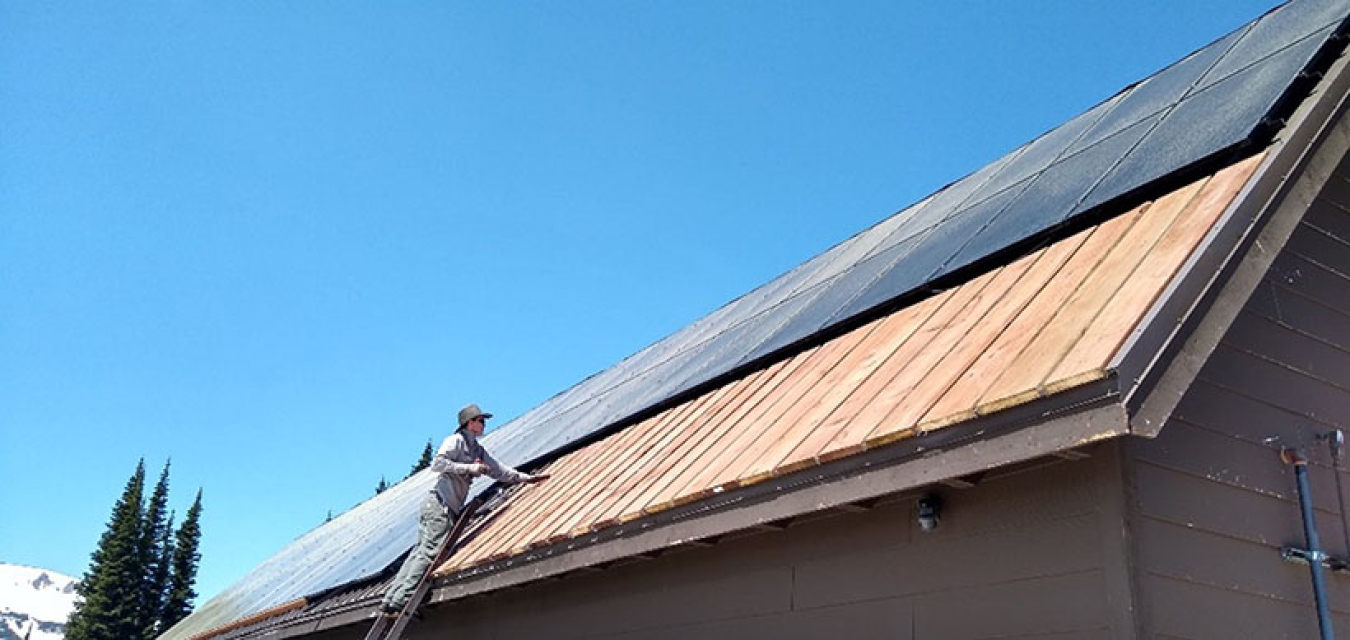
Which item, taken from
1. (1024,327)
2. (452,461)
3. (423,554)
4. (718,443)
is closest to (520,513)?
(423,554)

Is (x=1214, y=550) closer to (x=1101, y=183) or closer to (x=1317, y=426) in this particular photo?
(x=1317, y=426)

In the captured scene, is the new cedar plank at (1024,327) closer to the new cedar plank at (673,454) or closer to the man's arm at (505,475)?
the new cedar plank at (673,454)

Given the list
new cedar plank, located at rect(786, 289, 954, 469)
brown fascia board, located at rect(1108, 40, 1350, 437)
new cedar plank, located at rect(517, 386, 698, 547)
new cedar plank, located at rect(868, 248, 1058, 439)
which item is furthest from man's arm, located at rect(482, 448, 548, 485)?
brown fascia board, located at rect(1108, 40, 1350, 437)

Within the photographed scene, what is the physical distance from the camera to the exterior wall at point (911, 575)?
378 centimetres

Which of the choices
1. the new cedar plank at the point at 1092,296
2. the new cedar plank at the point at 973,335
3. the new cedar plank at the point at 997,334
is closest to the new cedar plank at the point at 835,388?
the new cedar plank at the point at 973,335

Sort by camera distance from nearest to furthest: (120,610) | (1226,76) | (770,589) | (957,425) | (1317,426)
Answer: (957,425)
(1317,426)
(770,589)
(1226,76)
(120,610)

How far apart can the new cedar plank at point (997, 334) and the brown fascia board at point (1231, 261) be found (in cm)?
63

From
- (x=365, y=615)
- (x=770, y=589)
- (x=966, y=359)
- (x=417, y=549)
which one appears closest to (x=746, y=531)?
(x=770, y=589)

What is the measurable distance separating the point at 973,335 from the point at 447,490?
4.93 meters

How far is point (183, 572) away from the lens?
72.2 m

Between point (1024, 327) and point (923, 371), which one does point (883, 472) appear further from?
point (1024, 327)

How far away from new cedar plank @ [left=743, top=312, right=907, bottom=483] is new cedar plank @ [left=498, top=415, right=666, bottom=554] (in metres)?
2.03

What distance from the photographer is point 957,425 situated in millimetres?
3752

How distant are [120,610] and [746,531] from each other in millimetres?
74511
